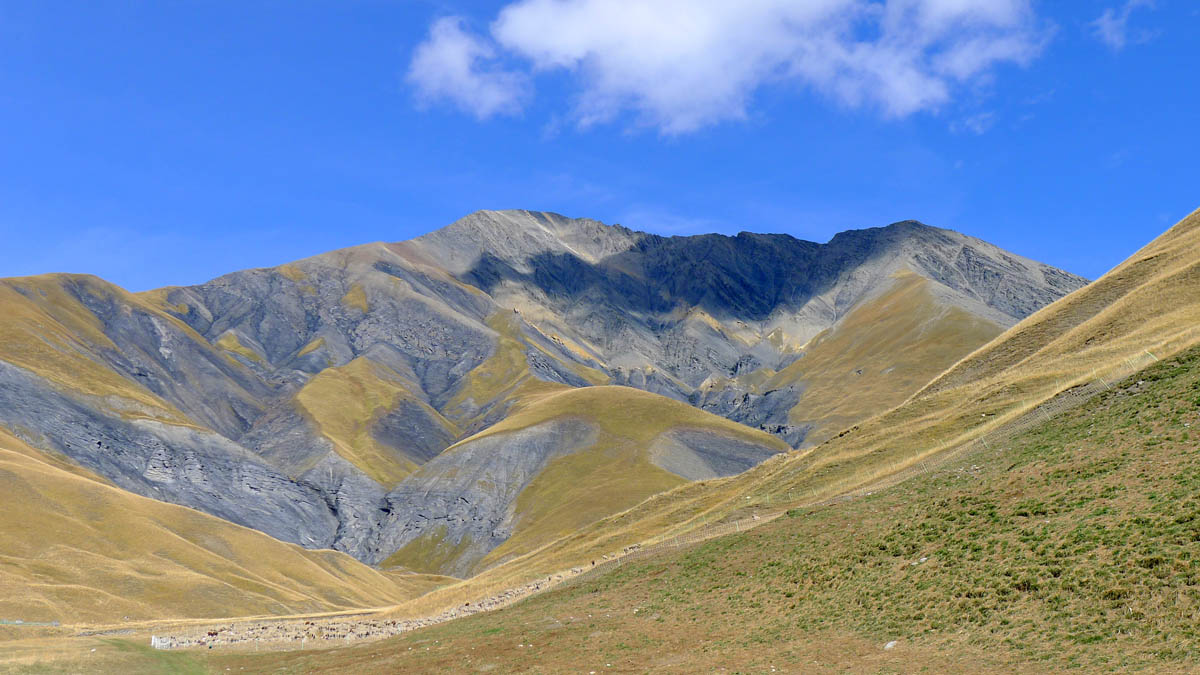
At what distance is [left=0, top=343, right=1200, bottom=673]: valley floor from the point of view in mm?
22578

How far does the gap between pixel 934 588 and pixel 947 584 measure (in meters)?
0.46

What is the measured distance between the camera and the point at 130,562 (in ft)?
277

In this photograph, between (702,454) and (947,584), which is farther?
(702,454)

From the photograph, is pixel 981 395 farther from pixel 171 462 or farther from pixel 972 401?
pixel 171 462

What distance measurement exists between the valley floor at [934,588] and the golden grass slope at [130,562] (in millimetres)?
33011

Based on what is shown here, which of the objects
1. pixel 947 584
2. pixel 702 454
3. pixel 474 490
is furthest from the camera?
pixel 474 490

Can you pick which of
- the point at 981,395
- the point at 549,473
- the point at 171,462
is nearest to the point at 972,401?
the point at 981,395

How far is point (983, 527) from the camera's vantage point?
98.2ft

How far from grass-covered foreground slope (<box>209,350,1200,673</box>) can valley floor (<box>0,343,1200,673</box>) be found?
0.27 ft

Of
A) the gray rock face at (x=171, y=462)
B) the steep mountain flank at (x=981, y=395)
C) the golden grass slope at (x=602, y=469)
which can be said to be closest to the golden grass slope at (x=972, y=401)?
the steep mountain flank at (x=981, y=395)

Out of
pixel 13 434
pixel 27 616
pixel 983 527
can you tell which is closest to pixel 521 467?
pixel 13 434

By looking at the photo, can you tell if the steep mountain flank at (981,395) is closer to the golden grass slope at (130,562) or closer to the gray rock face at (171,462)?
the golden grass slope at (130,562)

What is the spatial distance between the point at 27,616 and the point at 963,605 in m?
63.4

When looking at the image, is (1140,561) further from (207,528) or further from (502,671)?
(207,528)
